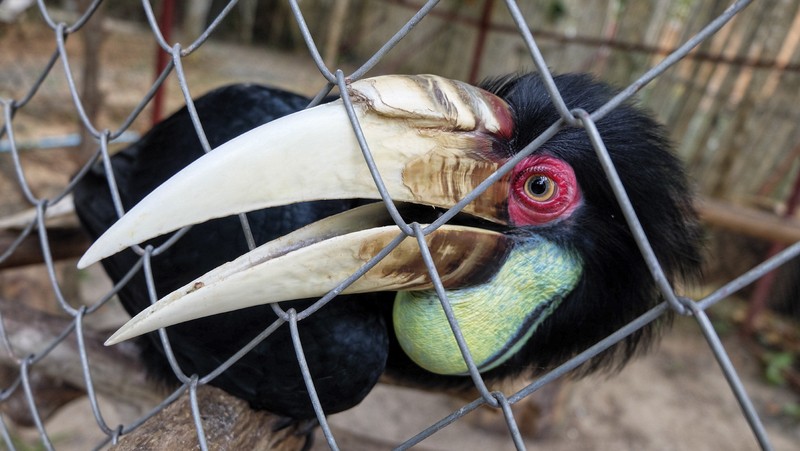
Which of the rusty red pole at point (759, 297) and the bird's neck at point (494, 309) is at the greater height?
the bird's neck at point (494, 309)

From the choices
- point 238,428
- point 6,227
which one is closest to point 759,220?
point 238,428

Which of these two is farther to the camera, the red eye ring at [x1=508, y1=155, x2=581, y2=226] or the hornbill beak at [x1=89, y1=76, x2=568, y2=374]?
the red eye ring at [x1=508, y1=155, x2=581, y2=226]

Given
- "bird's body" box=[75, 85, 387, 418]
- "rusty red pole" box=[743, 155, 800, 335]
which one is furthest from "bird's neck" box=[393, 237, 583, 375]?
"rusty red pole" box=[743, 155, 800, 335]

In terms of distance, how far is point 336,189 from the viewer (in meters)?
0.81

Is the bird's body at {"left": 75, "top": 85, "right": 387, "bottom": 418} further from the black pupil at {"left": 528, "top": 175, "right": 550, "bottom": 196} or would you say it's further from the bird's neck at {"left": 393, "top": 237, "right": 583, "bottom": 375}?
the black pupil at {"left": 528, "top": 175, "right": 550, "bottom": 196}

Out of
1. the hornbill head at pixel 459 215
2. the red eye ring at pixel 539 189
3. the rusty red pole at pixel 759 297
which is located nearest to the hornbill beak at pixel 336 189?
the hornbill head at pixel 459 215

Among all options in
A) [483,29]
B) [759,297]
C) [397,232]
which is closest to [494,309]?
[397,232]

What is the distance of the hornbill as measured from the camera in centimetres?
78

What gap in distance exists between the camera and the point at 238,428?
1.06m

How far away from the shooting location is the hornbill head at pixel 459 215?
0.77 m

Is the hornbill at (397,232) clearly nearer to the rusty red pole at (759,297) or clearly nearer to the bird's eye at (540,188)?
the bird's eye at (540,188)

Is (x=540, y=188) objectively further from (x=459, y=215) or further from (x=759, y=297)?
(x=759, y=297)

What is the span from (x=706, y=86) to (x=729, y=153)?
19.0 inches

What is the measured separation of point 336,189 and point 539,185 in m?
0.49
